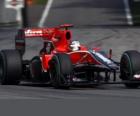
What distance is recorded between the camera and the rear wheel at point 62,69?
54.1ft

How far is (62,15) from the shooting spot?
39.4m

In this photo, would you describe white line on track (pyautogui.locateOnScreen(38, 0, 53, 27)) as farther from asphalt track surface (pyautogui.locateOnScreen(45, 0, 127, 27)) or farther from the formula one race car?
the formula one race car

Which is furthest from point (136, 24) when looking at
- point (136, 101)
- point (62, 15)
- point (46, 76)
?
point (136, 101)

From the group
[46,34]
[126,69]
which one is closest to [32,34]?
[46,34]

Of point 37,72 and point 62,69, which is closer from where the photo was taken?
point 62,69

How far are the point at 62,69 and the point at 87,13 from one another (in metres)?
23.6

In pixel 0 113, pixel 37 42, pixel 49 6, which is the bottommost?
pixel 0 113

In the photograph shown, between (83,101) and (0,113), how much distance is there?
207cm

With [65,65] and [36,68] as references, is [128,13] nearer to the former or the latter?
[36,68]

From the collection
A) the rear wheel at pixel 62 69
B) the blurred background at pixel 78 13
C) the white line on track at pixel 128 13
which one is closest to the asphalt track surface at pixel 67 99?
the rear wheel at pixel 62 69

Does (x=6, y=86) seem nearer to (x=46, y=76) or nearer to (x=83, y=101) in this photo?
(x=46, y=76)

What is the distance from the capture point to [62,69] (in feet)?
54.1

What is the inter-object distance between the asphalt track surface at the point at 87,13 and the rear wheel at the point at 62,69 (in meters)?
17.5

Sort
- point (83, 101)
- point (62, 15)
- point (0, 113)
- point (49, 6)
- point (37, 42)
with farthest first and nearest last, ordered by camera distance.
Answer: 1. point (49, 6)
2. point (62, 15)
3. point (37, 42)
4. point (83, 101)
5. point (0, 113)
